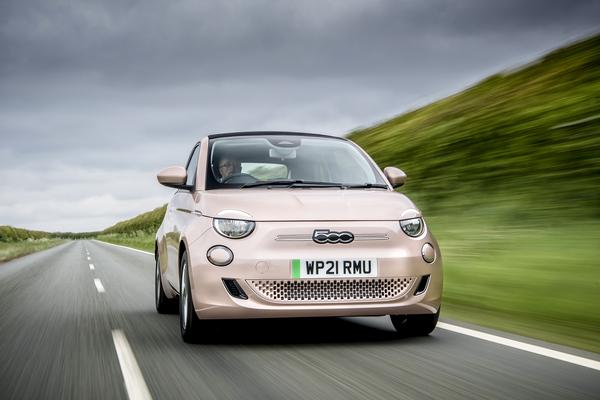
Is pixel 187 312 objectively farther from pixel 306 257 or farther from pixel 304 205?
pixel 304 205

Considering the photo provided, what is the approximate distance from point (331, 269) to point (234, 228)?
791mm

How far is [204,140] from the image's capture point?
23.5ft

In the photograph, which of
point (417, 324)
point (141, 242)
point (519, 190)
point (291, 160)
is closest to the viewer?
point (417, 324)

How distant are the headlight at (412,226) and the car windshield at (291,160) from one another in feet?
2.53

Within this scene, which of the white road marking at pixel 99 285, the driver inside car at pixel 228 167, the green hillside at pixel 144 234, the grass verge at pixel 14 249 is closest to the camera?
the driver inside car at pixel 228 167

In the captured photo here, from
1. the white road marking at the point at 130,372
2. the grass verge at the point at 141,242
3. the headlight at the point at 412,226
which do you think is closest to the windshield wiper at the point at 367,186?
the headlight at the point at 412,226

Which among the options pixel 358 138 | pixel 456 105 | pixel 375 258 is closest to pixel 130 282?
pixel 375 258

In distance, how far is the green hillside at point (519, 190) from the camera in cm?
738

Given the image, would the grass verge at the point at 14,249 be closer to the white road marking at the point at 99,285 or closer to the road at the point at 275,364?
the white road marking at the point at 99,285

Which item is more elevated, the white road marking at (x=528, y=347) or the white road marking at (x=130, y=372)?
the white road marking at (x=130, y=372)

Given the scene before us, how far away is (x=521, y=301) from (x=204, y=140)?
3599 millimetres

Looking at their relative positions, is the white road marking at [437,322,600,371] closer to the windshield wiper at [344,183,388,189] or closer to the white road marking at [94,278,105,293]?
the windshield wiper at [344,183,388,189]

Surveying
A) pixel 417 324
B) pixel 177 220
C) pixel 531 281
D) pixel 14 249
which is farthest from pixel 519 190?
pixel 14 249

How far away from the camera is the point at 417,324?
240 inches
